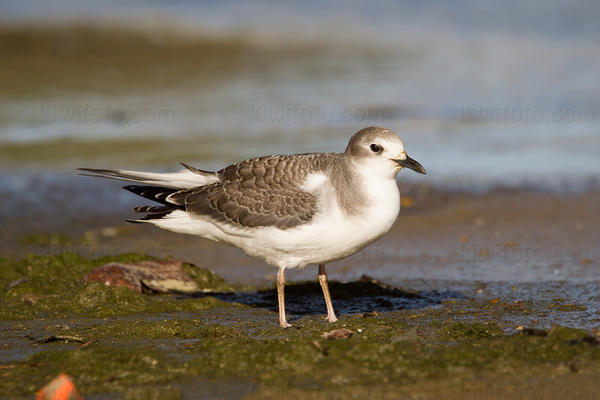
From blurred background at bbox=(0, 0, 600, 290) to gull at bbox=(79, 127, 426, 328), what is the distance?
184cm

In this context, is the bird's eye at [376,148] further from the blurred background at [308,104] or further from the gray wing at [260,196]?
the blurred background at [308,104]

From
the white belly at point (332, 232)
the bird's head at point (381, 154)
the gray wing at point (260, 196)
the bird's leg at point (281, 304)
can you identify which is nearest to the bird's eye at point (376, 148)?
the bird's head at point (381, 154)

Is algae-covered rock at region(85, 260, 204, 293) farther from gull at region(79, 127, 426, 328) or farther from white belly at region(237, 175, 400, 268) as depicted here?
white belly at region(237, 175, 400, 268)

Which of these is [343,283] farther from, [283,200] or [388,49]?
[388,49]

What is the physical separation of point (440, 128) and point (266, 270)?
6.73 m

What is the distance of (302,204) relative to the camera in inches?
258

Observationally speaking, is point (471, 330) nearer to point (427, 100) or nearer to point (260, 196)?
point (260, 196)

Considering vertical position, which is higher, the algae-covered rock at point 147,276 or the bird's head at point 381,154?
the bird's head at point 381,154

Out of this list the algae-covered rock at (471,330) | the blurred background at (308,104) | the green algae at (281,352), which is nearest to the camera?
the green algae at (281,352)

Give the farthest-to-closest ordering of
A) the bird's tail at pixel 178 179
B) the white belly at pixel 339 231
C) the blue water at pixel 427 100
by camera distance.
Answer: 1. the blue water at pixel 427 100
2. the bird's tail at pixel 178 179
3. the white belly at pixel 339 231

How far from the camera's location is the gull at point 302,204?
6410 mm

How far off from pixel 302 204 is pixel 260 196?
492mm

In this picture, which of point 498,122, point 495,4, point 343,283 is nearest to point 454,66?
point 498,122

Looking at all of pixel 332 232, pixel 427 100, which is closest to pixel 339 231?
pixel 332 232
